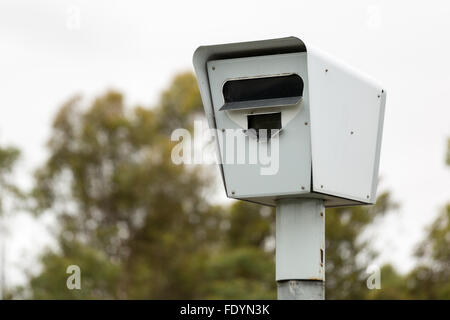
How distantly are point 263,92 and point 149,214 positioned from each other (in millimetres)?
20483

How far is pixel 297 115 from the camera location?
3.21 m

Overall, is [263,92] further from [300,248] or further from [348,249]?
[348,249]

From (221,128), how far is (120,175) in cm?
2025

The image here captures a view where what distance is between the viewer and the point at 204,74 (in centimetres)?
342

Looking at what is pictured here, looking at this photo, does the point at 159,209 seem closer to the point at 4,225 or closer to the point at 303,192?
the point at 4,225

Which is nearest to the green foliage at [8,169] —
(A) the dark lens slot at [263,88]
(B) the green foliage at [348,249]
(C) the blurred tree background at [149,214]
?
(C) the blurred tree background at [149,214]

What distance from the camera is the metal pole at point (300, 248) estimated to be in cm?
313

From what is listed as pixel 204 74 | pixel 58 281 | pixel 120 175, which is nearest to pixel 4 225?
pixel 58 281

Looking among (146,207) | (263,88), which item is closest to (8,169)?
(146,207)

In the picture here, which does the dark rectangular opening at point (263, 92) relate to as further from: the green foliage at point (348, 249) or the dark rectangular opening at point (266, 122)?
the green foliage at point (348, 249)

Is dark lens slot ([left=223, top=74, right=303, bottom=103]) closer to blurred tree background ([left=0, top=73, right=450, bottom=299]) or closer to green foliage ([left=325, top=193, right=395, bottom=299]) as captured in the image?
green foliage ([left=325, top=193, right=395, bottom=299])

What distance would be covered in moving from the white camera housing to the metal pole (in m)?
0.05

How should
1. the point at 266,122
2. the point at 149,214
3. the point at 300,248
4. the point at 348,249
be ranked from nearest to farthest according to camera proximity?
the point at 300,248 → the point at 266,122 → the point at 348,249 → the point at 149,214

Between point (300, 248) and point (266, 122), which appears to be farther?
point (266, 122)
